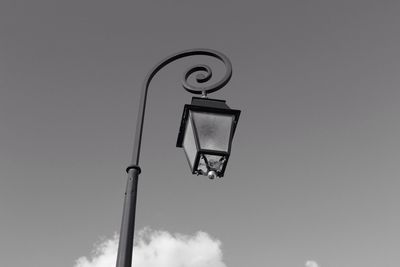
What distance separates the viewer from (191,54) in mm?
5852

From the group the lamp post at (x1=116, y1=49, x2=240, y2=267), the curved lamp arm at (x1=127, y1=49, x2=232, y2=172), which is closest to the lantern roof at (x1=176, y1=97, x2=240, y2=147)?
the lamp post at (x1=116, y1=49, x2=240, y2=267)

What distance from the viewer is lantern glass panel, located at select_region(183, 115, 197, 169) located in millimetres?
4539

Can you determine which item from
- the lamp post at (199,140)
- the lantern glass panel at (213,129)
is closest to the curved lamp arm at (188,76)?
the lamp post at (199,140)

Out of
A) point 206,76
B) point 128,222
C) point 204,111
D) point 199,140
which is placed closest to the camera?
point 128,222

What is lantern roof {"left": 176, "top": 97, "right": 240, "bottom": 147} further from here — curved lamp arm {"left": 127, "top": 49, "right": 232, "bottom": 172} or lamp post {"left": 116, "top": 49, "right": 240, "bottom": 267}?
curved lamp arm {"left": 127, "top": 49, "right": 232, "bottom": 172}

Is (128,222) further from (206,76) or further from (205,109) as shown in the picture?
(206,76)

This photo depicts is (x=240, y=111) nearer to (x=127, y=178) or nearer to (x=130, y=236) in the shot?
(x=127, y=178)

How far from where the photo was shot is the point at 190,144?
4688 millimetres

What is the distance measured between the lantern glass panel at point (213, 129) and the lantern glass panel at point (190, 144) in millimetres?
81

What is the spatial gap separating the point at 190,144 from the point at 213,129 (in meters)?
0.29

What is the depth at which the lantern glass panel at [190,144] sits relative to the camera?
14.9ft

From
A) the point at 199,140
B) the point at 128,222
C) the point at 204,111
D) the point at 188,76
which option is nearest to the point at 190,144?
the point at 199,140

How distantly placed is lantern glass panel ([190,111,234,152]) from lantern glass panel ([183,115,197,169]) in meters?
0.08

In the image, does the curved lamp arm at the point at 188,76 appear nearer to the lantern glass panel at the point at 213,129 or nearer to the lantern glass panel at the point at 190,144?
the lantern glass panel at the point at 190,144
